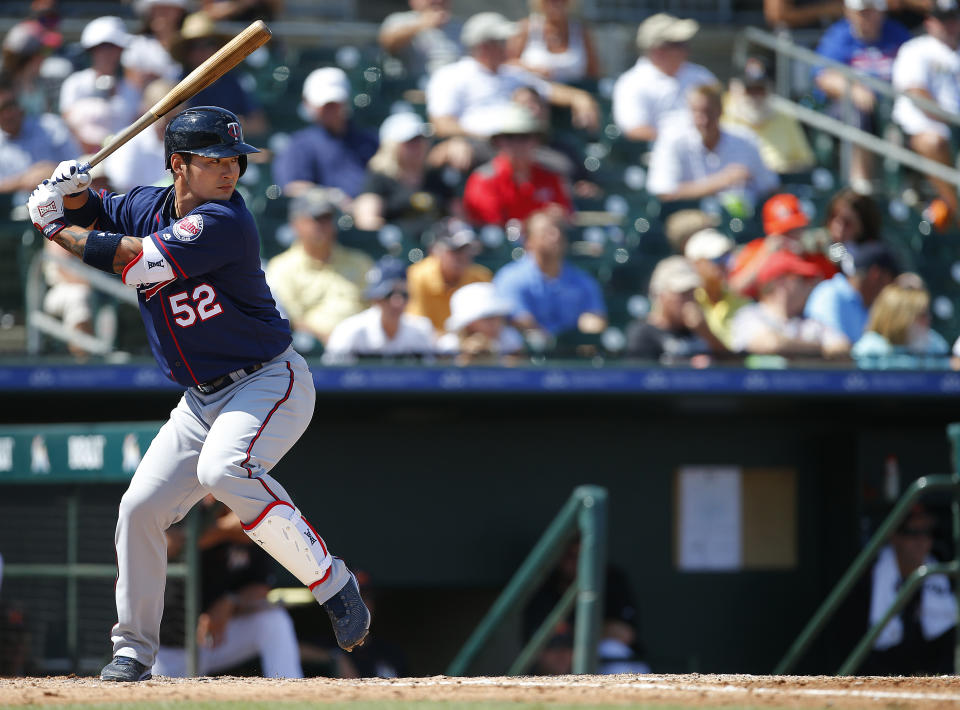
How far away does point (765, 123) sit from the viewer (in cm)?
1005

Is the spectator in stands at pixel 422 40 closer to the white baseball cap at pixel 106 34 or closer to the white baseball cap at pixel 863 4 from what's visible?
the white baseball cap at pixel 106 34

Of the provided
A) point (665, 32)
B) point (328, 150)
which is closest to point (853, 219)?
point (665, 32)

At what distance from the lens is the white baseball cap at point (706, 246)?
8.28m

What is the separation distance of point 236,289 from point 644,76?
5787mm

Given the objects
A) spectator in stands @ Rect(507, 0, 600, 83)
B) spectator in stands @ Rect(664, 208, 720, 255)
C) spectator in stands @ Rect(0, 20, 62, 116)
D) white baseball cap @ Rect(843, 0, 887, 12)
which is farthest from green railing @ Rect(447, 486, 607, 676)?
white baseball cap @ Rect(843, 0, 887, 12)

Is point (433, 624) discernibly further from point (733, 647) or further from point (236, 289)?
point (236, 289)

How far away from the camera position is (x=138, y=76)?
907cm

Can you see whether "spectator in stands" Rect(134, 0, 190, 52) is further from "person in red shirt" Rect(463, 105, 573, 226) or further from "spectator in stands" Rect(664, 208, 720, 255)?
"spectator in stands" Rect(664, 208, 720, 255)

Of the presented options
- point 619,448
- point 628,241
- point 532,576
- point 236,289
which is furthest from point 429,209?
point 236,289

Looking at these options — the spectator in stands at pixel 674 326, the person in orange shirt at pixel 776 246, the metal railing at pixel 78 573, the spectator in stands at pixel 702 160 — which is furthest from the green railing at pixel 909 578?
the metal railing at pixel 78 573

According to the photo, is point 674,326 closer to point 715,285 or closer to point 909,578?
point 715,285

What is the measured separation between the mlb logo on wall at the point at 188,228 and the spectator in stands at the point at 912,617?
431cm

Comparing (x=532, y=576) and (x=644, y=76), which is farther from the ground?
(x=644, y=76)

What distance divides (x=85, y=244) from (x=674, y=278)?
12.9ft
